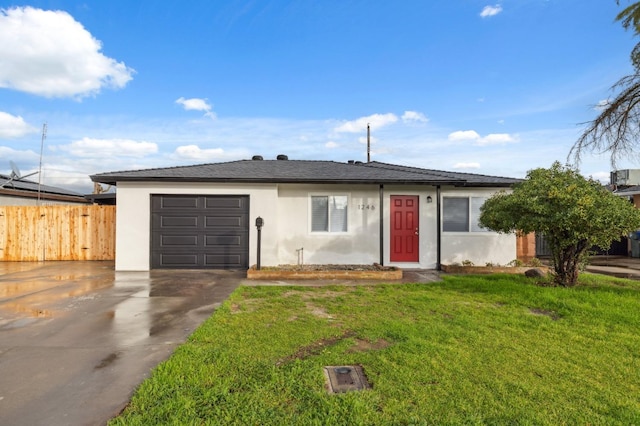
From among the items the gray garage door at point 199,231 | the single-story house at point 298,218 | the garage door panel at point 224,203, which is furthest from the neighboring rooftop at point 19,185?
the garage door panel at point 224,203

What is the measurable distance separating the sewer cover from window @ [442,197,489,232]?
7.59 meters

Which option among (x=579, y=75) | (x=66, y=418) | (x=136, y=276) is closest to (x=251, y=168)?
(x=136, y=276)

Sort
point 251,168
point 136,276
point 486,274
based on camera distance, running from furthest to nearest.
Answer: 1. point 251,168
2. point 486,274
3. point 136,276

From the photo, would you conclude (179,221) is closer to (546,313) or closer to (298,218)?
(298,218)

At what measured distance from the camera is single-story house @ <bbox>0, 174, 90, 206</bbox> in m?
13.2

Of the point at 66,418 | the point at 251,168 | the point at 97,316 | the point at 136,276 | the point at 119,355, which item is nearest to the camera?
the point at 66,418

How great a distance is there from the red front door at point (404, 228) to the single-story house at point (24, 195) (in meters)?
15.8

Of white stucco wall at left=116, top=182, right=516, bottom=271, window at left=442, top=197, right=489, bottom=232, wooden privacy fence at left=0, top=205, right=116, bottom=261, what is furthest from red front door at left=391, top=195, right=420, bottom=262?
wooden privacy fence at left=0, top=205, right=116, bottom=261

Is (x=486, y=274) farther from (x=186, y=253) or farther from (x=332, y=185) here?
(x=186, y=253)

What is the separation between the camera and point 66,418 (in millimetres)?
2170

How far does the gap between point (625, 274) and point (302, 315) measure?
32.3 ft

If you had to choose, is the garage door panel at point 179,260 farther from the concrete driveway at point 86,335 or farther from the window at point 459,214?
the window at point 459,214

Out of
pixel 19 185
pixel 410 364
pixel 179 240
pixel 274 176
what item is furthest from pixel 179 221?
pixel 19 185

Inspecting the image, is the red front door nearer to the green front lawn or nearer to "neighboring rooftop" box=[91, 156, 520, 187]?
"neighboring rooftop" box=[91, 156, 520, 187]
